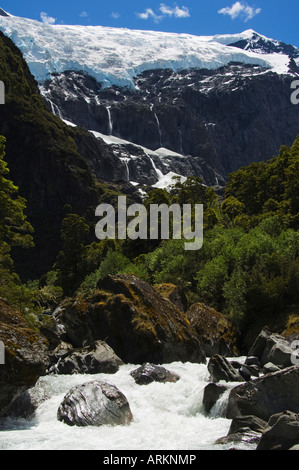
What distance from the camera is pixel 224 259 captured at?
4553 centimetres

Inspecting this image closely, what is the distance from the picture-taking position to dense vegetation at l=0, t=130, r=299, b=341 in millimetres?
28750

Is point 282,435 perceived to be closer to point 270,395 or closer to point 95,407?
point 270,395

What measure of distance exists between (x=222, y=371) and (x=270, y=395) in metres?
6.03

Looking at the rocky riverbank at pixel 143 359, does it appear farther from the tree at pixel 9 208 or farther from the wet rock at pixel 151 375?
the tree at pixel 9 208

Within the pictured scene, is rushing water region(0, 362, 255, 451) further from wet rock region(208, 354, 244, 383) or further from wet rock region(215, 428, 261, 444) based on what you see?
wet rock region(208, 354, 244, 383)

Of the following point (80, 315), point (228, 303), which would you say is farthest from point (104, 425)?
point (228, 303)

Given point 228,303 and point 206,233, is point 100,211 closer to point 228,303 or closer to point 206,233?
point 206,233

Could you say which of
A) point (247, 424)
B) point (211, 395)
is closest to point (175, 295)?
point (211, 395)

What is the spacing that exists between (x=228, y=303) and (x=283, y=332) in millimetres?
6520

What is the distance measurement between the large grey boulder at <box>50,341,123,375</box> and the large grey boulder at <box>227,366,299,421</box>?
410 inches

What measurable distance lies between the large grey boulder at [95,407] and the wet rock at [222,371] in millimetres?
6034

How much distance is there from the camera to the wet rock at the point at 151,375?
23.7 meters

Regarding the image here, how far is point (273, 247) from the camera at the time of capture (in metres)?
43.5

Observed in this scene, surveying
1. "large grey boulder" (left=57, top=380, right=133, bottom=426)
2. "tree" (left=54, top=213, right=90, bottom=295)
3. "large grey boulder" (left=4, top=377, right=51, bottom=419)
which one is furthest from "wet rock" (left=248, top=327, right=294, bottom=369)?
"tree" (left=54, top=213, right=90, bottom=295)
